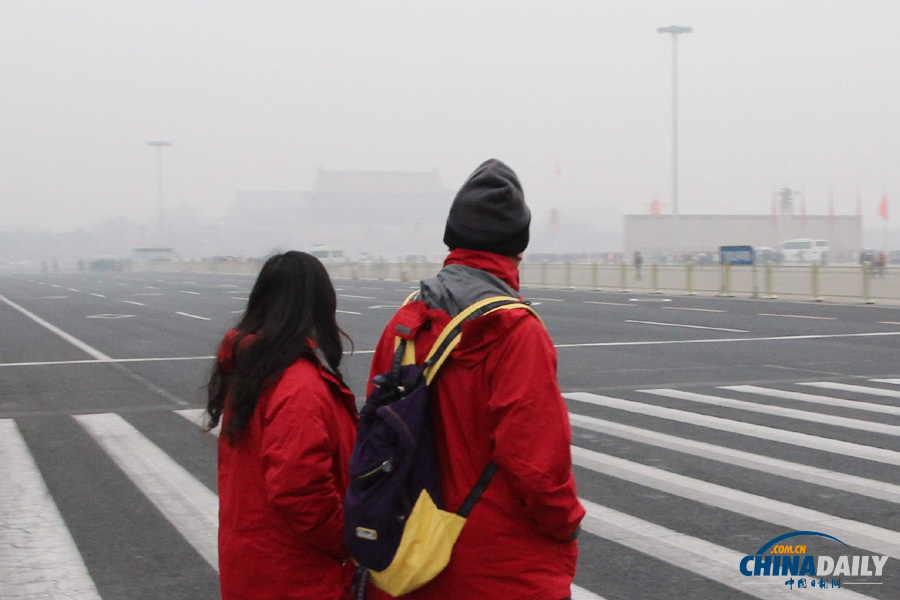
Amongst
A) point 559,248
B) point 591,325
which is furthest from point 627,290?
point 559,248

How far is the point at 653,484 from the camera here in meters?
6.91

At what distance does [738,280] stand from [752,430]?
22.7 metres

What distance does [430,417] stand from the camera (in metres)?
2.59

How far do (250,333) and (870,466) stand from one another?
563cm

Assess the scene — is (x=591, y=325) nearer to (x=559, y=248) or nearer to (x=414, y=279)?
(x=414, y=279)

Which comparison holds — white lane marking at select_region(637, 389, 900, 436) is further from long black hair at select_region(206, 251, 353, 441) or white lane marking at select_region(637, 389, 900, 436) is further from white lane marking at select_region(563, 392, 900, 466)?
long black hair at select_region(206, 251, 353, 441)

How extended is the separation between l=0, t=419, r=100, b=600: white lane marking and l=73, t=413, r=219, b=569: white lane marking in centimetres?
60

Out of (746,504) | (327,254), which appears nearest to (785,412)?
(746,504)

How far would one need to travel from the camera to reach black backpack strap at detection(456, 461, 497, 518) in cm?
252

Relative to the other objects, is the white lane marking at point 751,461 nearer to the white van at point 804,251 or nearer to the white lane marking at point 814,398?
the white lane marking at point 814,398

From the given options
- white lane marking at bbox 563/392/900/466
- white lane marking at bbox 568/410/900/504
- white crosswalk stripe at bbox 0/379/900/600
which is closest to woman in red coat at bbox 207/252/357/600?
white crosswalk stripe at bbox 0/379/900/600

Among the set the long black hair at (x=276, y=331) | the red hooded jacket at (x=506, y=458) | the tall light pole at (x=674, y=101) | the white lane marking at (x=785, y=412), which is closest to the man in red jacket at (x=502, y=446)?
the red hooded jacket at (x=506, y=458)

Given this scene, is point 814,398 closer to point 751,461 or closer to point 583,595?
point 751,461

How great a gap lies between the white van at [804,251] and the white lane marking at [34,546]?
54.7 metres
